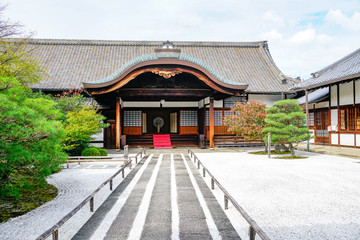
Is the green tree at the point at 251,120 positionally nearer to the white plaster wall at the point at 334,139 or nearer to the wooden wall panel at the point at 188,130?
the white plaster wall at the point at 334,139

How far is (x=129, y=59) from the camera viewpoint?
25.1m

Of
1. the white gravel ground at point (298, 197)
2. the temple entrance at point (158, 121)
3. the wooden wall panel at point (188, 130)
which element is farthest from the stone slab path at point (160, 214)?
the temple entrance at point (158, 121)

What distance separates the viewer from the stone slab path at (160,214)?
431 centimetres

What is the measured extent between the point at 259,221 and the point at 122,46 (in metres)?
25.3

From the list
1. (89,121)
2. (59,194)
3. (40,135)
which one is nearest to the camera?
(40,135)

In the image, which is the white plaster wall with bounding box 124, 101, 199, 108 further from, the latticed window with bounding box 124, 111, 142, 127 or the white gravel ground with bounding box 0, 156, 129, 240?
the white gravel ground with bounding box 0, 156, 129, 240

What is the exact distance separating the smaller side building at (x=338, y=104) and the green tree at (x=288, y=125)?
9.31 ft

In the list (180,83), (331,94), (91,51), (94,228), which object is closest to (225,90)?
(180,83)

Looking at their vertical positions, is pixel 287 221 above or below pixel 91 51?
below

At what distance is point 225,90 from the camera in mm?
16953

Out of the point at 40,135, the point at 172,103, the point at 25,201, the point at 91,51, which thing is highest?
the point at 91,51

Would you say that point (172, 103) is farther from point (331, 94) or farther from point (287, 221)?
point (287, 221)

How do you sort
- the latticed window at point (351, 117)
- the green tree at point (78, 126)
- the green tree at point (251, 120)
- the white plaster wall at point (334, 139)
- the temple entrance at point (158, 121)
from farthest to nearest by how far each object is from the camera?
the temple entrance at point (158, 121), the white plaster wall at point (334, 139), the latticed window at point (351, 117), the green tree at point (251, 120), the green tree at point (78, 126)

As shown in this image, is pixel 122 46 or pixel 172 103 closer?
pixel 172 103
